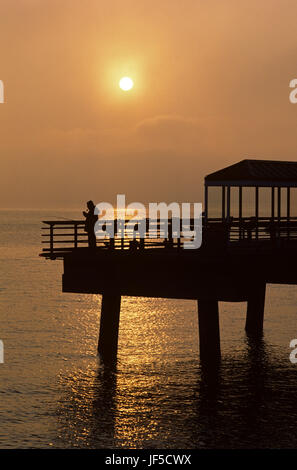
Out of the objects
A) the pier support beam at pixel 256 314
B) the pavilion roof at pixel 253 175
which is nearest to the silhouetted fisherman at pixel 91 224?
the pavilion roof at pixel 253 175

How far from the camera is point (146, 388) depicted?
31.3 metres

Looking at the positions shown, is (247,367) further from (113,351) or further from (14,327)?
(14,327)

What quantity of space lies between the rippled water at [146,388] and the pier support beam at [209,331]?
955 mm

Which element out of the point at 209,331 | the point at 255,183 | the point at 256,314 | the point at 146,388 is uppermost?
the point at 255,183

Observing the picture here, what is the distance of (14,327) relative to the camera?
51938mm

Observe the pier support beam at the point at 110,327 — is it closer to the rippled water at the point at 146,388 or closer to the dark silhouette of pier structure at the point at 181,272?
the dark silhouette of pier structure at the point at 181,272

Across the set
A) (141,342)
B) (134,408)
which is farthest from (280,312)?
(134,408)

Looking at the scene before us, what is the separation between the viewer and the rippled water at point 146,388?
25.5m

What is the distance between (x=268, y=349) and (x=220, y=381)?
28.9 feet

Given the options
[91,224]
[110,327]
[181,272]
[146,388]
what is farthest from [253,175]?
[146,388]

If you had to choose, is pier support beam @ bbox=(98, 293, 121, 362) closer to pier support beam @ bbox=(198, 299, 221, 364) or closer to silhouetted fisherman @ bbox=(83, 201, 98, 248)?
silhouetted fisherman @ bbox=(83, 201, 98, 248)

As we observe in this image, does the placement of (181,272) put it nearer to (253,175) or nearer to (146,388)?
(146,388)

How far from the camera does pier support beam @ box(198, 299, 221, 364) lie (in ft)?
105

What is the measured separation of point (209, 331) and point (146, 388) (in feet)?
10.9
